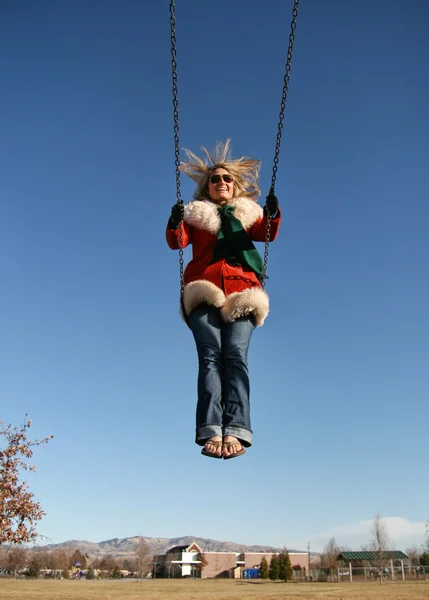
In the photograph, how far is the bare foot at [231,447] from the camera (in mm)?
3947

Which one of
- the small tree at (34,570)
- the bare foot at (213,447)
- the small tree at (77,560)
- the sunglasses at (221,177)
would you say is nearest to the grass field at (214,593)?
the bare foot at (213,447)

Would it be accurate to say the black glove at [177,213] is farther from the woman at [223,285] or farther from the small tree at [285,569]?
the small tree at [285,569]

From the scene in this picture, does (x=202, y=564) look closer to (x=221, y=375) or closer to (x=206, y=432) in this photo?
(x=221, y=375)

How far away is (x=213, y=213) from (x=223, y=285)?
0.84 meters

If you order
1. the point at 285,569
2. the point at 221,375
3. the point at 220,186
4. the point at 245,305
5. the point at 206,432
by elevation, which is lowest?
the point at 285,569

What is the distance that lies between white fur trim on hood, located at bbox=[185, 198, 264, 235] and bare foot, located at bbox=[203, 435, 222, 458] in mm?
2039

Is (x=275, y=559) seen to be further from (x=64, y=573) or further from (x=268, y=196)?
(x=268, y=196)

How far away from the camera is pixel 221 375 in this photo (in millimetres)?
4441

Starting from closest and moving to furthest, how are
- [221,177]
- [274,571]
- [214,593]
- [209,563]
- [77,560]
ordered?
[221,177]
[214,593]
[274,571]
[209,563]
[77,560]

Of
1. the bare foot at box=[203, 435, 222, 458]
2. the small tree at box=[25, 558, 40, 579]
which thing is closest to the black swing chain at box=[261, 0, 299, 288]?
the bare foot at box=[203, 435, 222, 458]

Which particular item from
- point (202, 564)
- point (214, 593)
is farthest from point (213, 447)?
point (202, 564)

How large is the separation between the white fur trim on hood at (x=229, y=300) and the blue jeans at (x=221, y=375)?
7 cm

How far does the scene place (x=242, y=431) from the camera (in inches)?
162

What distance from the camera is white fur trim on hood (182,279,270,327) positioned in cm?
460
